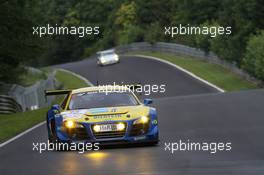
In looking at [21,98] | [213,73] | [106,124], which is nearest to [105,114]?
[106,124]

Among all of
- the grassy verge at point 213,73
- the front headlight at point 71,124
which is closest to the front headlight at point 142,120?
the front headlight at point 71,124

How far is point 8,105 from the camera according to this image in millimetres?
40219

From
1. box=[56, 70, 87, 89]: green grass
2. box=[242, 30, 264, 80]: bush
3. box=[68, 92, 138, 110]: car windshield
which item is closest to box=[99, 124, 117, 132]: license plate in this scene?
box=[68, 92, 138, 110]: car windshield

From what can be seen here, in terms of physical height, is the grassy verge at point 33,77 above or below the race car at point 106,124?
below

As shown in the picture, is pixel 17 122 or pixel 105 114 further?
pixel 17 122

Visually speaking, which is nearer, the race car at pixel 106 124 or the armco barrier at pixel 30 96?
the race car at pixel 106 124

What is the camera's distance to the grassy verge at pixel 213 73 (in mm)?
54903

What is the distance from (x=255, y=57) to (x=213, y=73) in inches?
301

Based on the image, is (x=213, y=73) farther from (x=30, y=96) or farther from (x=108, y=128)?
(x=108, y=128)

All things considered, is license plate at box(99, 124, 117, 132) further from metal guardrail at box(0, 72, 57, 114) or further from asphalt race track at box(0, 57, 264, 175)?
metal guardrail at box(0, 72, 57, 114)

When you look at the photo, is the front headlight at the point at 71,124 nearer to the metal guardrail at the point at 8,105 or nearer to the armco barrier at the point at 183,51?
the metal guardrail at the point at 8,105

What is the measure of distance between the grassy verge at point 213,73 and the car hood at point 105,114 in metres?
35.9

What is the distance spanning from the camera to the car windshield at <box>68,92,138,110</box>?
18500 mm

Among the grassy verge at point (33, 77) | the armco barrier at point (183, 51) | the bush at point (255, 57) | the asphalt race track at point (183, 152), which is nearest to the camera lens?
the asphalt race track at point (183, 152)
